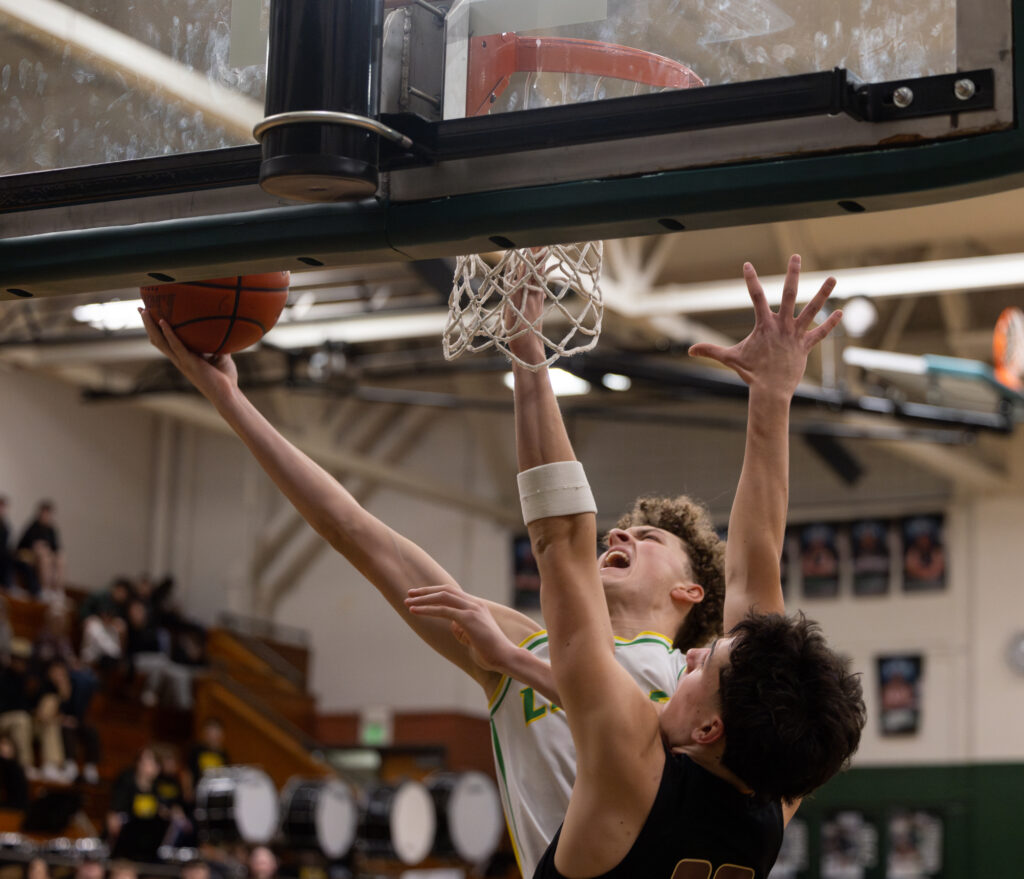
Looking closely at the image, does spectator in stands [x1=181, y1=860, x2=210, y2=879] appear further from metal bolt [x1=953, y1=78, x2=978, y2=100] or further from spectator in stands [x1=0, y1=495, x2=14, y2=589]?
metal bolt [x1=953, y1=78, x2=978, y2=100]

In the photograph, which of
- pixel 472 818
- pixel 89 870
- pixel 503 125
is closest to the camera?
pixel 503 125

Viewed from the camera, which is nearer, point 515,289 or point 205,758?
point 515,289

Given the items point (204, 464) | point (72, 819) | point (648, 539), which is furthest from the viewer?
point (204, 464)

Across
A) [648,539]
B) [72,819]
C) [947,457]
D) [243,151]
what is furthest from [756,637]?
[947,457]

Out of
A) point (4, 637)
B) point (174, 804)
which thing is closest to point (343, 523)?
point (174, 804)

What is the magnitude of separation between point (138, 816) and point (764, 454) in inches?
431

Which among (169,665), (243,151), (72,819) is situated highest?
(243,151)

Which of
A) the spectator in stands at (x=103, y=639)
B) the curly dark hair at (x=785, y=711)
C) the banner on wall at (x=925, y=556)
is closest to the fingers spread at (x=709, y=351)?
the curly dark hair at (x=785, y=711)

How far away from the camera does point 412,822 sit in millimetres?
13367

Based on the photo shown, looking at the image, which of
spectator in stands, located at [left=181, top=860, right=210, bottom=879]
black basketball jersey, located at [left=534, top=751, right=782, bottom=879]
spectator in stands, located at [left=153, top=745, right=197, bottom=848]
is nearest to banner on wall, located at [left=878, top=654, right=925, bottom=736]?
spectator in stands, located at [left=153, top=745, right=197, bottom=848]

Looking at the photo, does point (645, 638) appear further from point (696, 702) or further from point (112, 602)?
point (112, 602)

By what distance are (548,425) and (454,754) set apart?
15326 millimetres

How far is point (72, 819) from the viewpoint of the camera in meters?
13.4

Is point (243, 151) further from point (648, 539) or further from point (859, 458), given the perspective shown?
point (859, 458)
